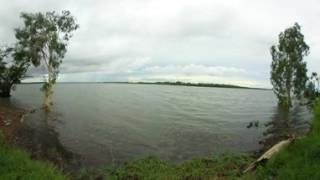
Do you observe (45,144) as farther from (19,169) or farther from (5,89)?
(5,89)

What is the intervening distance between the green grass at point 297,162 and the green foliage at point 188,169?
145 cm

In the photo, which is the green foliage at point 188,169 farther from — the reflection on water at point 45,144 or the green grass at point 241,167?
the reflection on water at point 45,144


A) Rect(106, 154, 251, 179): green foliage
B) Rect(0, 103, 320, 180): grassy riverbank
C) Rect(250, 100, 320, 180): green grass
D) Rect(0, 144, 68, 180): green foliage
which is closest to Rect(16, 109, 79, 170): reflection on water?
Rect(106, 154, 251, 179): green foliage

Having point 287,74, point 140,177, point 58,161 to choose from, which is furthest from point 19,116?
point 287,74

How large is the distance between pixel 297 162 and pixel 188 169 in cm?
519

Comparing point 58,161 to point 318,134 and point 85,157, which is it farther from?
point 318,134

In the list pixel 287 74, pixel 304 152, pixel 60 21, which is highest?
pixel 60 21

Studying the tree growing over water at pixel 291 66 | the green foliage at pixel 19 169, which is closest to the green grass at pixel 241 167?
the green foliage at pixel 19 169

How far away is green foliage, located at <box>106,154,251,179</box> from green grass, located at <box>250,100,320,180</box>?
4.77 feet

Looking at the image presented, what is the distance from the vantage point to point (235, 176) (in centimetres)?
1384

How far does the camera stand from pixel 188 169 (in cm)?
1584

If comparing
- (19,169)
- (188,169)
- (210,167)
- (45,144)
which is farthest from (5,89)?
(19,169)

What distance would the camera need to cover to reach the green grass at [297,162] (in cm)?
1120

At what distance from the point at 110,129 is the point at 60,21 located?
2279cm
